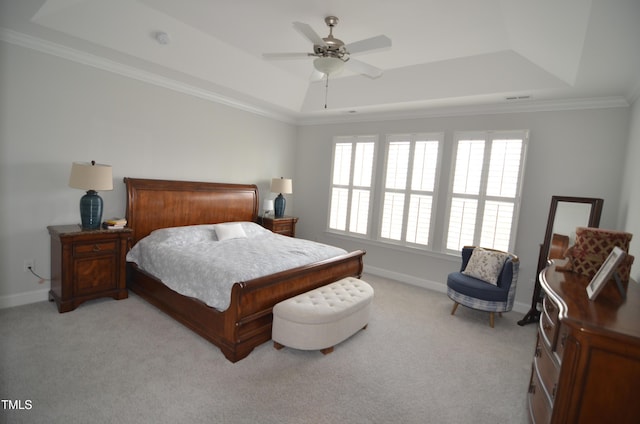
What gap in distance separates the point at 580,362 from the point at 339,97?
434 centimetres

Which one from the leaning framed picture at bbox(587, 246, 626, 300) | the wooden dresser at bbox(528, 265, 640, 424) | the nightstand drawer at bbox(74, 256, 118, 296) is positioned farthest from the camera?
the nightstand drawer at bbox(74, 256, 118, 296)

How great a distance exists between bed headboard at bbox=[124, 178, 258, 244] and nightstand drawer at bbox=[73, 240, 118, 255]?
469mm

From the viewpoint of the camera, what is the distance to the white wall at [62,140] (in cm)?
307

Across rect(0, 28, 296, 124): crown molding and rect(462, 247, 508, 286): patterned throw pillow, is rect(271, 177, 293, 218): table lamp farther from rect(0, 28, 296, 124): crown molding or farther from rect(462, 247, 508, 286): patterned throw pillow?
rect(462, 247, 508, 286): patterned throw pillow

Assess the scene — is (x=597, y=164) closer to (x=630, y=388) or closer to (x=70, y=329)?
(x=630, y=388)

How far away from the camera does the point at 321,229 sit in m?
5.98

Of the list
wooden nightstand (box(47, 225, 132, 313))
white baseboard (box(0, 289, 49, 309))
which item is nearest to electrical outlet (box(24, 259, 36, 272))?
wooden nightstand (box(47, 225, 132, 313))

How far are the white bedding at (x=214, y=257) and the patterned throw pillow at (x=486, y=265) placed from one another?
65.9 inches

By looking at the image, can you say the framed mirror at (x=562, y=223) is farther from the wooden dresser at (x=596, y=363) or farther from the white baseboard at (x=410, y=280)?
the wooden dresser at (x=596, y=363)

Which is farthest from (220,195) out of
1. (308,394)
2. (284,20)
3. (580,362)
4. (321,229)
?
(580,362)

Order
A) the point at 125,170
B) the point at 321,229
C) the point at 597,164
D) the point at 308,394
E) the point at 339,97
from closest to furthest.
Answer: the point at 308,394, the point at 597,164, the point at 125,170, the point at 339,97, the point at 321,229

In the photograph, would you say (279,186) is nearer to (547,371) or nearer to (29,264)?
(29,264)

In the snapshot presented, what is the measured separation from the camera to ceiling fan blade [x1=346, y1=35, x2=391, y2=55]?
2252mm

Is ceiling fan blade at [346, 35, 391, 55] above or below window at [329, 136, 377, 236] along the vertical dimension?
above
